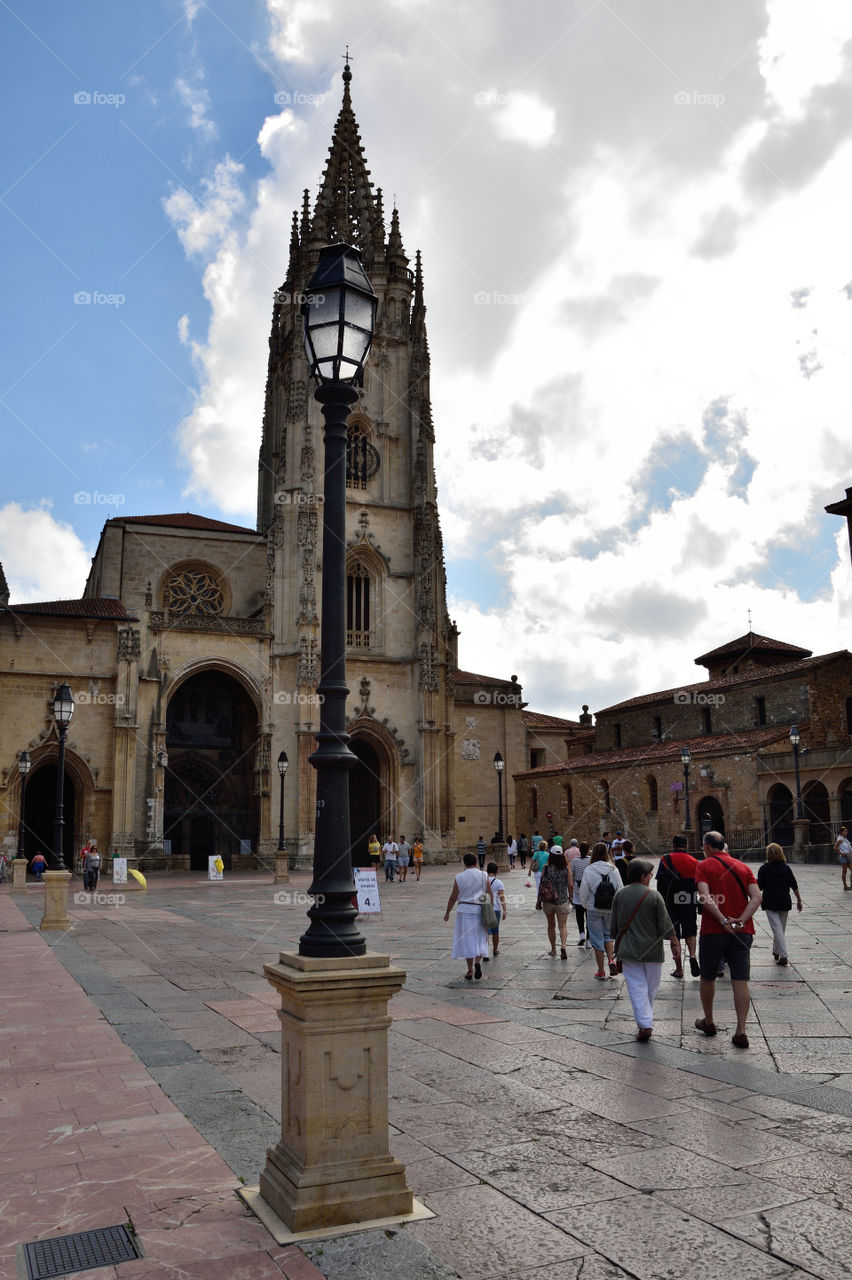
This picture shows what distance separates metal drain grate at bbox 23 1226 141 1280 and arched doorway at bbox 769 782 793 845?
118 ft

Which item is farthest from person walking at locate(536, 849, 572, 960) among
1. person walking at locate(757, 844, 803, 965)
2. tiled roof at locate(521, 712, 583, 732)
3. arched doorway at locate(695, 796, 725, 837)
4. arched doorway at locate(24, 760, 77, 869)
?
tiled roof at locate(521, 712, 583, 732)

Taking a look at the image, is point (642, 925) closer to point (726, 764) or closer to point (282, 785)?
point (282, 785)

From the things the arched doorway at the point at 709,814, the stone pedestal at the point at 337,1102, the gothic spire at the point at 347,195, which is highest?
the gothic spire at the point at 347,195

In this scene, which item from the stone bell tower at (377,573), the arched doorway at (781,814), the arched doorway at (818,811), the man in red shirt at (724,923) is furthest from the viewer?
the stone bell tower at (377,573)

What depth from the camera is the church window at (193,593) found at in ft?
146

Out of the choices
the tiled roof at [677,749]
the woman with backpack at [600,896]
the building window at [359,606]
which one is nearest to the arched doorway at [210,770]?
the building window at [359,606]

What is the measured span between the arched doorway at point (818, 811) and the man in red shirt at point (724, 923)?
29347 mm

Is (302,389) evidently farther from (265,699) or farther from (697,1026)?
(697,1026)

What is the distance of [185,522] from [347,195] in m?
19.1

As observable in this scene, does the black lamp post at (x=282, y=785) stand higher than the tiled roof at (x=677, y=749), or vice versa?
the tiled roof at (x=677, y=749)

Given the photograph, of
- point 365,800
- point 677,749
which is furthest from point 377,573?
point 677,749

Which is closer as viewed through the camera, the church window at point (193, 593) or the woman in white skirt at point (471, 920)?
the woman in white skirt at point (471, 920)

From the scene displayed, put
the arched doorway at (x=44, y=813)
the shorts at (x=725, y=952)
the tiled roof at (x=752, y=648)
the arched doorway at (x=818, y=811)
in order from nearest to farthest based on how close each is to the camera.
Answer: the shorts at (x=725, y=952)
the arched doorway at (x=818, y=811)
the arched doorway at (x=44, y=813)
the tiled roof at (x=752, y=648)

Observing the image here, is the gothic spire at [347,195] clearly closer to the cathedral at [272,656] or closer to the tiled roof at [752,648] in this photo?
the cathedral at [272,656]
